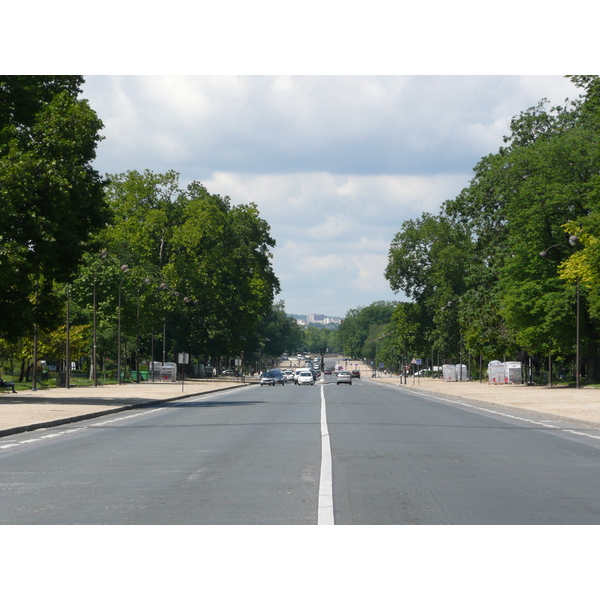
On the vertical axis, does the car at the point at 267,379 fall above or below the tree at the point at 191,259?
below

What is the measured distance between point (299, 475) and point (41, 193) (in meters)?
23.9

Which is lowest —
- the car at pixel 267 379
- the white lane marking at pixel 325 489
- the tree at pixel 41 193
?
the white lane marking at pixel 325 489

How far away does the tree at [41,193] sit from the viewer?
1291 inches

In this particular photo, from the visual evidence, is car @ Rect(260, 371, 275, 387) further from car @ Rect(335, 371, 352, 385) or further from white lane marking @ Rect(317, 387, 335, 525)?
white lane marking @ Rect(317, 387, 335, 525)

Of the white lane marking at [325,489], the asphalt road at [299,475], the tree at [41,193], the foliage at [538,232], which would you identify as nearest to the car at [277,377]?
the foliage at [538,232]

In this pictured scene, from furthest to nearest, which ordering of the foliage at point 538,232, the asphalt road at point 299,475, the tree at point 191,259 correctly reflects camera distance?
the tree at point 191,259 < the foliage at point 538,232 < the asphalt road at point 299,475

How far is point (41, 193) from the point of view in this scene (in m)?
34.2

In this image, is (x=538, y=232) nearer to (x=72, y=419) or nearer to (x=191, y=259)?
(x=191, y=259)

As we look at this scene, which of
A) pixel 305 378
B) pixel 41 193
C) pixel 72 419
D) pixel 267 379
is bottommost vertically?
pixel 72 419

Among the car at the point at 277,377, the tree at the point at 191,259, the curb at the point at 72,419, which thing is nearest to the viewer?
the curb at the point at 72,419

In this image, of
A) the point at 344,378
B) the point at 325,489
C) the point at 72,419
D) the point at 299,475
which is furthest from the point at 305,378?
the point at 325,489

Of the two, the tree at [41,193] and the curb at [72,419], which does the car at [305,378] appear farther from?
the tree at [41,193]

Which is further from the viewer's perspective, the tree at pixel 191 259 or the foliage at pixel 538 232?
the tree at pixel 191 259

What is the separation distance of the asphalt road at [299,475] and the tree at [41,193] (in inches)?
465
